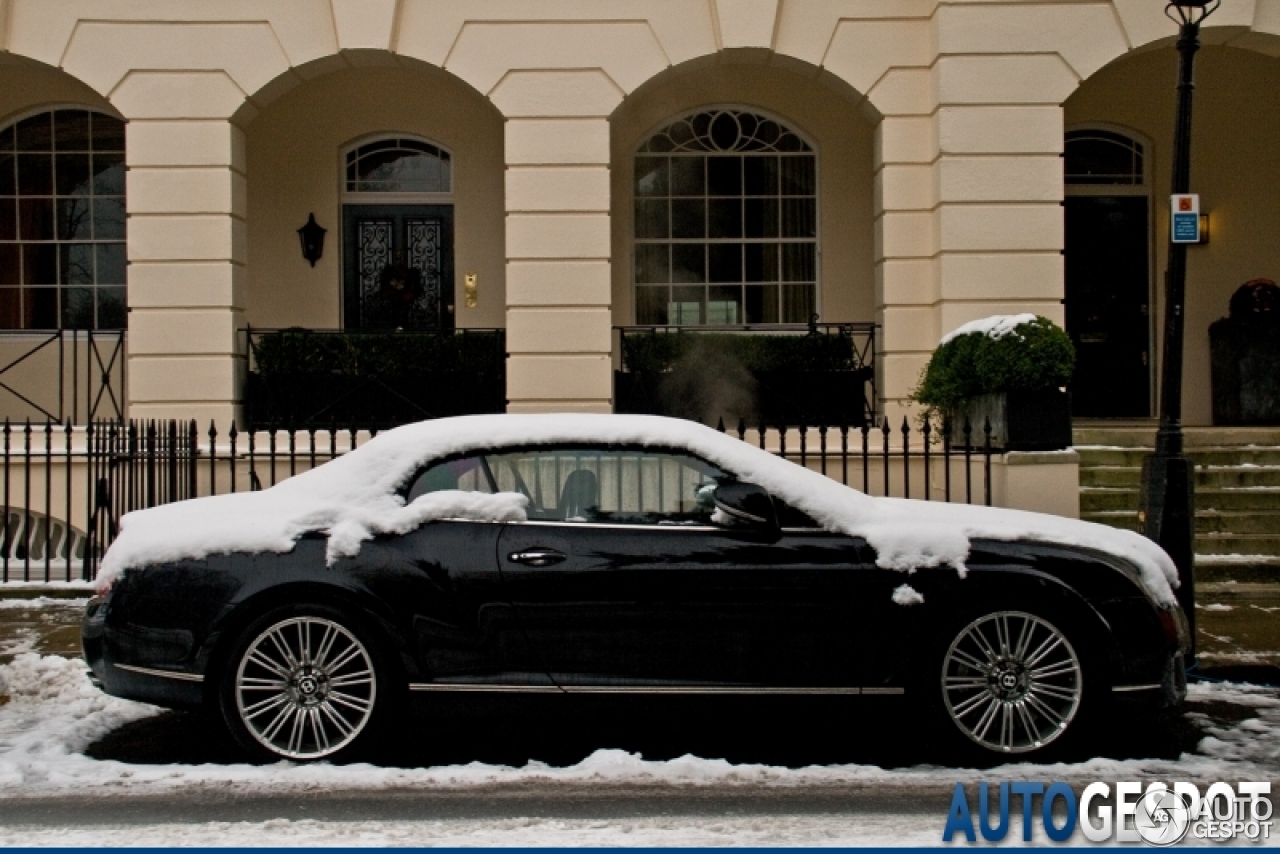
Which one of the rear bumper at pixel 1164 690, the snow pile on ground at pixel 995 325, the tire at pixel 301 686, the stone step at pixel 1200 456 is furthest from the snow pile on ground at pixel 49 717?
the stone step at pixel 1200 456

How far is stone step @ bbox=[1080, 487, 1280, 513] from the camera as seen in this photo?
11.6m

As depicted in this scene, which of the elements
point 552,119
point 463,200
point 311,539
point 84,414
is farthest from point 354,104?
point 311,539

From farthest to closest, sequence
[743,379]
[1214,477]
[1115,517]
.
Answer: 1. [743,379]
2. [1214,477]
3. [1115,517]

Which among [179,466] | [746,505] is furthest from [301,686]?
[179,466]

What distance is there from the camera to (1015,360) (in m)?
11.1

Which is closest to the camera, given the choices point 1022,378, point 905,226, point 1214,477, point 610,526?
point 610,526

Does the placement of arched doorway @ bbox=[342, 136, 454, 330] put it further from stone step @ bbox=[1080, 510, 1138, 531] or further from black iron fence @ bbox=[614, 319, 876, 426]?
stone step @ bbox=[1080, 510, 1138, 531]

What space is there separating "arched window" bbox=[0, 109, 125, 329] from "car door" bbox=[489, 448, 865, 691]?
10923 mm

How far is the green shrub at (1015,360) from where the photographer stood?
11.1 meters

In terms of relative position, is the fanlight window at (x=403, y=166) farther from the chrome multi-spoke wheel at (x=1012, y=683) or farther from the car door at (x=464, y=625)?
the chrome multi-spoke wheel at (x=1012, y=683)

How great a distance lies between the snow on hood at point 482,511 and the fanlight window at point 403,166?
9375 millimetres

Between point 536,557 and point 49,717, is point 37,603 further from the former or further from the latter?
point 536,557

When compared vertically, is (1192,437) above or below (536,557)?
above

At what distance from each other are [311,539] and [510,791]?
4.55 feet
